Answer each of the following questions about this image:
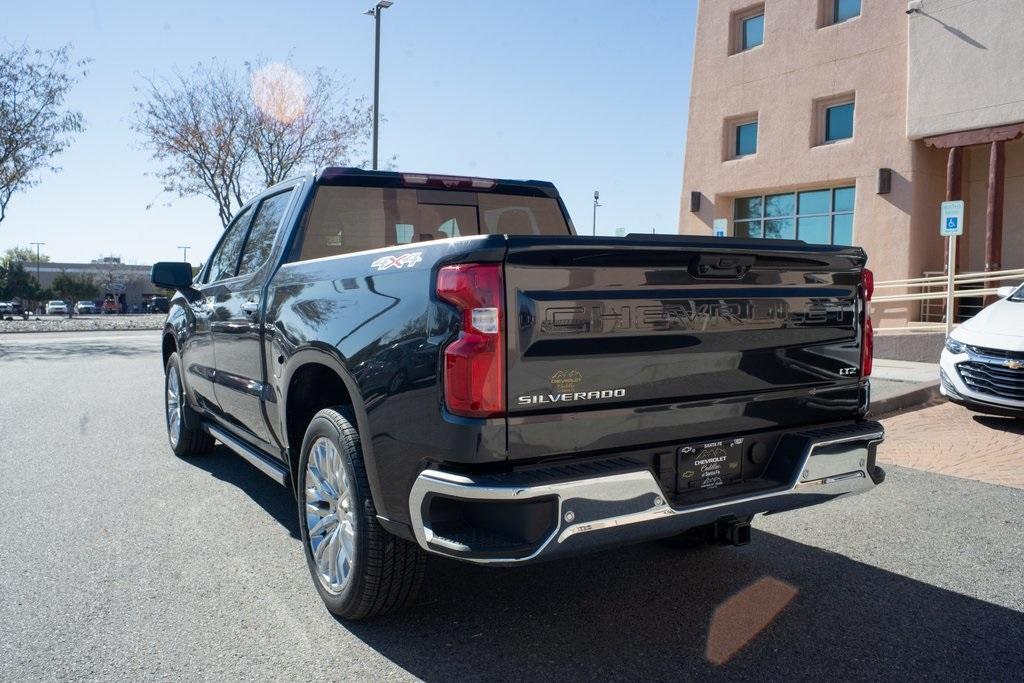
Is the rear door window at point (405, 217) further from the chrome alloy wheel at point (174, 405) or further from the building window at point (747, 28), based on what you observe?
the building window at point (747, 28)

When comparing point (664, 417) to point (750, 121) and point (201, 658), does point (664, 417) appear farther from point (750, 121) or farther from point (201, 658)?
point (750, 121)

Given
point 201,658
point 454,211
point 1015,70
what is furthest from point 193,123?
point 201,658

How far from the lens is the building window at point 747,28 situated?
20484mm

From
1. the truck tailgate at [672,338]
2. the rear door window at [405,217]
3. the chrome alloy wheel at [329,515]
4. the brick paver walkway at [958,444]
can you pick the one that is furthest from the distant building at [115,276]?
the truck tailgate at [672,338]

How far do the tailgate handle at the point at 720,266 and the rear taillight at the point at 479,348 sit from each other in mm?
818

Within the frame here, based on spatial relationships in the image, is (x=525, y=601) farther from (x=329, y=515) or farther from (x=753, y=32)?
(x=753, y=32)

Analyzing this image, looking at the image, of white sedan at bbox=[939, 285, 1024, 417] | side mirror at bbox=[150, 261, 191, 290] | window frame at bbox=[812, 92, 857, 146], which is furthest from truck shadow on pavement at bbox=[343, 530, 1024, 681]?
window frame at bbox=[812, 92, 857, 146]

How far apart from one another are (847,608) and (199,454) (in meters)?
4.98

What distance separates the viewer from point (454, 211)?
498 cm

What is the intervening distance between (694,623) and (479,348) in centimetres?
156

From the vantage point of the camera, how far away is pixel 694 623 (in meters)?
3.38

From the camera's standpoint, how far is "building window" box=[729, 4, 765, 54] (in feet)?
67.2

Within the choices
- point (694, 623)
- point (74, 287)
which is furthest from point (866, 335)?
point (74, 287)

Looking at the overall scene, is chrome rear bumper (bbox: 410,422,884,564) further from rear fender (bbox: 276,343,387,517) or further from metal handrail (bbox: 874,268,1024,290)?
metal handrail (bbox: 874,268,1024,290)
